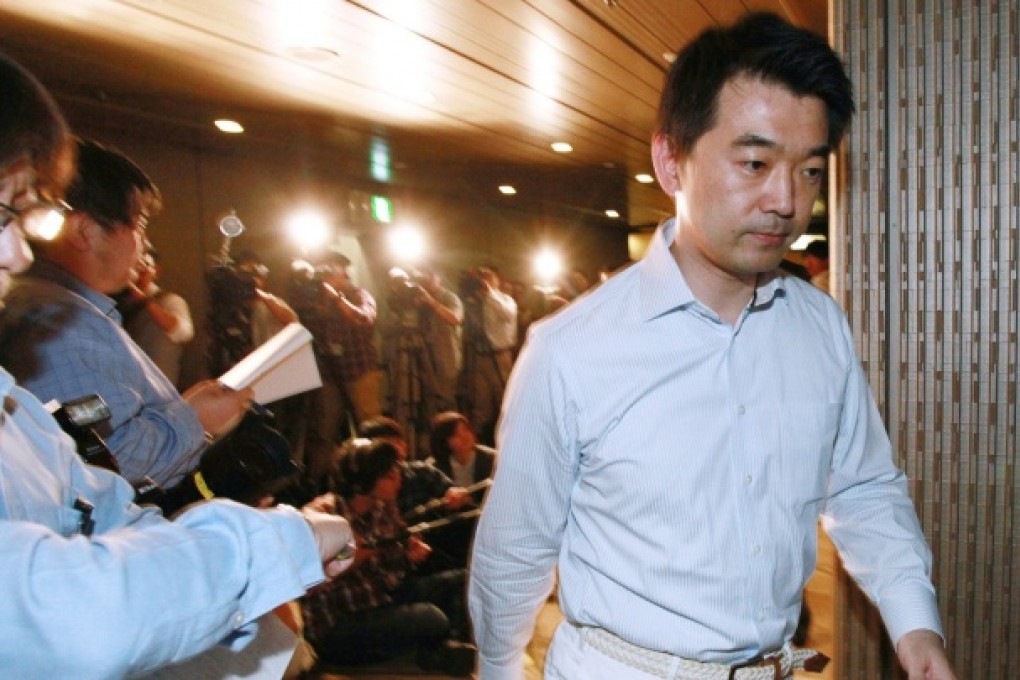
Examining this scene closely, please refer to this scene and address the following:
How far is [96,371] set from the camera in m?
1.52

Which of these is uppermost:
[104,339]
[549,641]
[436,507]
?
[104,339]

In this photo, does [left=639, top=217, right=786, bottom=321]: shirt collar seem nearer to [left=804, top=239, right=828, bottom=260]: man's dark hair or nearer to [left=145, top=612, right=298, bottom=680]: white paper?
[left=145, top=612, right=298, bottom=680]: white paper

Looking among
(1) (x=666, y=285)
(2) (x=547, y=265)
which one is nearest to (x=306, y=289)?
(1) (x=666, y=285)

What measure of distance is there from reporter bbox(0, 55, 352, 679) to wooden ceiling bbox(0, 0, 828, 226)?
7.90ft

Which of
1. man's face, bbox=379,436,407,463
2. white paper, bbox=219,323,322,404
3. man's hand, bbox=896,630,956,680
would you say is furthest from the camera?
man's face, bbox=379,436,407,463

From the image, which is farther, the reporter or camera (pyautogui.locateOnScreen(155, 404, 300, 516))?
camera (pyautogui.locateOnScreen(155, 404, 300, 516))

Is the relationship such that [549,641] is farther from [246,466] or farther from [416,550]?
[246,466]

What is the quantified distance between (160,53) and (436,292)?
10.4 ft

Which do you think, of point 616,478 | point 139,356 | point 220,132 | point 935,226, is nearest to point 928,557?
point 616,478

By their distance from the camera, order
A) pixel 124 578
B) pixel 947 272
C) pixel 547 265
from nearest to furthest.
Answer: pixel 124 578 < pixel 947 272 < pixel 547 265

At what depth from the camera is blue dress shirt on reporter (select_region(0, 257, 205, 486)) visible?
4.92 feet

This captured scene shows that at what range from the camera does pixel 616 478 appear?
3.57 ft

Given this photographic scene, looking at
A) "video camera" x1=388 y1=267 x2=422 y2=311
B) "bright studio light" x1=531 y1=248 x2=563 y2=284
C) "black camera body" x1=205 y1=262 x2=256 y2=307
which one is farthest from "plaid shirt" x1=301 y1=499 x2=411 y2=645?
"bright studio light" x1=531 y1=248 x2=563 y2=284

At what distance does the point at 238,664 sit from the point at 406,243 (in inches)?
296
